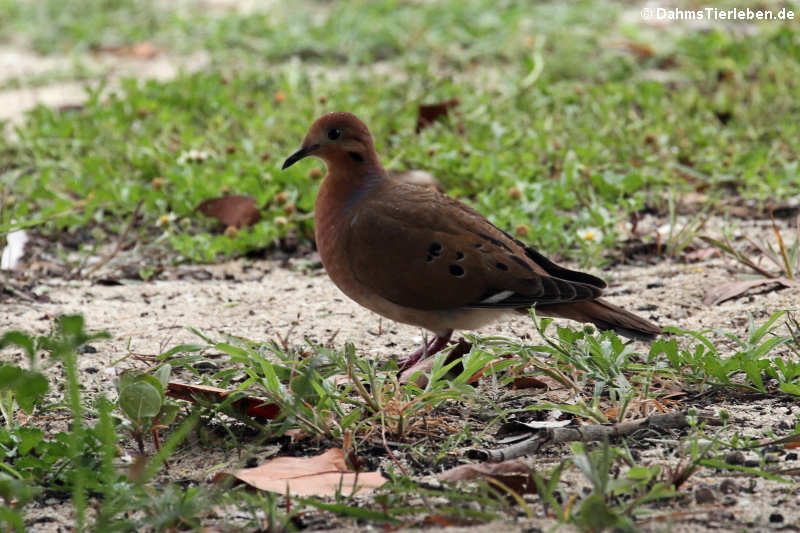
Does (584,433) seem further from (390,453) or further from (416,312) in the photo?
(416,312)

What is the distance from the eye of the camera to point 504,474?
2627 mm

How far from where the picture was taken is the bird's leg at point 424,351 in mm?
3656

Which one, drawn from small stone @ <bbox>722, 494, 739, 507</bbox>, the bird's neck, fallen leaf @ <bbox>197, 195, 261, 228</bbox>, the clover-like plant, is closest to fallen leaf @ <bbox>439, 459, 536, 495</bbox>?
small stone @ <bbox>722, 494, 739, 507</bbox>

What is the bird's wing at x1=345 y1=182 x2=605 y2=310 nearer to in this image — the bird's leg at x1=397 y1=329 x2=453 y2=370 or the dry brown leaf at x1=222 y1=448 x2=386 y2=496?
the bird's leg at x1=397 y1=329 x2=453 y2=370

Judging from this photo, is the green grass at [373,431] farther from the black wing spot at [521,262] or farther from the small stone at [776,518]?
the black wing spot at [521,262]

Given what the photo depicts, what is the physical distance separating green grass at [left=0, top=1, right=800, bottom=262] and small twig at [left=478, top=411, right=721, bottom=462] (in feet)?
5.92

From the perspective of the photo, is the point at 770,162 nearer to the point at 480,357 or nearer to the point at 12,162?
the point at 480,357

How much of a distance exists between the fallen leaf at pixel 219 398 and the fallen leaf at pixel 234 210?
2.15 metres

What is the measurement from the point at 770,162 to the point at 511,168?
131 cm

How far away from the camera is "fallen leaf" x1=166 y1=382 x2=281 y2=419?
10.0ft

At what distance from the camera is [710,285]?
14.3ft

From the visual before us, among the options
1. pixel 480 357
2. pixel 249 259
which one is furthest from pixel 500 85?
pixel 480 357

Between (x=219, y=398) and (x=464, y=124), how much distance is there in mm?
3541

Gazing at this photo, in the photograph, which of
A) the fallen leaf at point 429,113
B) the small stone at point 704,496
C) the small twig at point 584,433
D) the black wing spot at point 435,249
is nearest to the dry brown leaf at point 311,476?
the small twig at point 584,433
